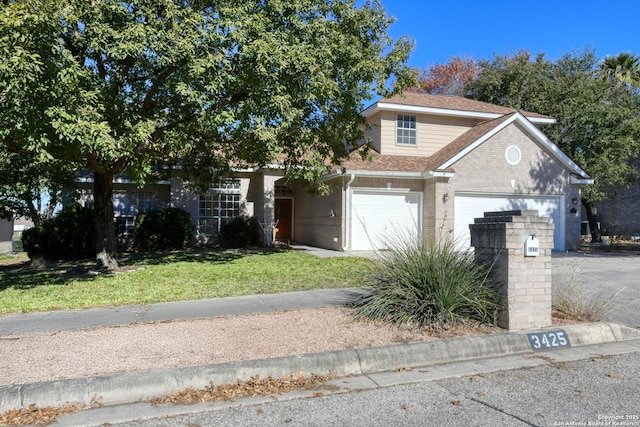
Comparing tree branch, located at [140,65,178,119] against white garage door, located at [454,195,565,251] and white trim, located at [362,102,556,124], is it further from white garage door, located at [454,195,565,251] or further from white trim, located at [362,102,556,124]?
white garage door, located at [454,195,565,251]

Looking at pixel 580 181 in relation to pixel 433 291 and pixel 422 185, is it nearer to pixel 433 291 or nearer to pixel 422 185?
pixel 422 185

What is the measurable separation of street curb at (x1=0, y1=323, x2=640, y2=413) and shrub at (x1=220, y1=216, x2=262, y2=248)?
14.2 metres

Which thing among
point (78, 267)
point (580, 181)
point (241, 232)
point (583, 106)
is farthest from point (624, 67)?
point (78, 267)

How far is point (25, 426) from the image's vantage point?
383 centimetres

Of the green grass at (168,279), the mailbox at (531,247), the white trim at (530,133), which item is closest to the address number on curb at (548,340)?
the mailbox at (531,247)

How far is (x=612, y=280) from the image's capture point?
10.6m

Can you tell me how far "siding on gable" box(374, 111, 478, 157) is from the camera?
60.4 feet

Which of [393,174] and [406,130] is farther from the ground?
[406,130]

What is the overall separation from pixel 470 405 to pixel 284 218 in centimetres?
1806

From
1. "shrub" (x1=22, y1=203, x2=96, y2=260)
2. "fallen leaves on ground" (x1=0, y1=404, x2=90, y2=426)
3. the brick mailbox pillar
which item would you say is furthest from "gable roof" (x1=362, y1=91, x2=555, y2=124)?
"fallen leaves on ground" (x1=0, y1=404, x2=90, y2=426)

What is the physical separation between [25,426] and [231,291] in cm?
550

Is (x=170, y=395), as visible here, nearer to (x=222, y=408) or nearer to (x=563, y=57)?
(x=222, y=408)

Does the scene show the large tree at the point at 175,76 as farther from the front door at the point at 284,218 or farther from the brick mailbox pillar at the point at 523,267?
the front door at the point at 284,218

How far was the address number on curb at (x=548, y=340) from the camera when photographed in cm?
587
